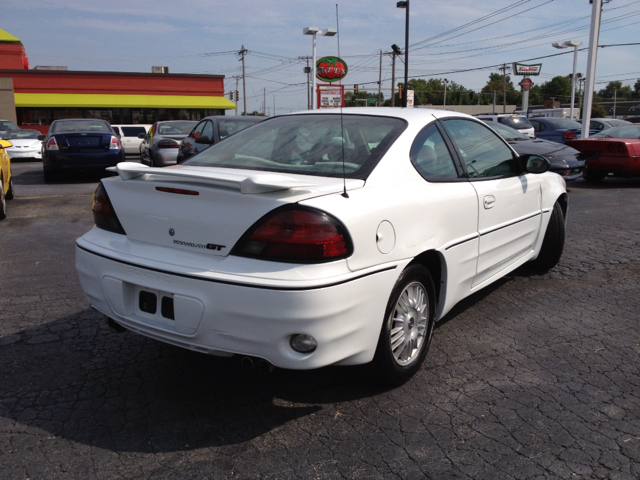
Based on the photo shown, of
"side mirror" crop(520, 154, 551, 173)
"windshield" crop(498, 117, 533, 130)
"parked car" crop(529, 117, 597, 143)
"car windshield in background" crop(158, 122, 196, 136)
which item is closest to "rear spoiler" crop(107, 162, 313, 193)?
"side mirror" crop(520, 154, 551, 173)

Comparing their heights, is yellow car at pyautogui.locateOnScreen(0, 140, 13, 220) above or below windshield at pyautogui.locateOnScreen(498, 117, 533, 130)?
below

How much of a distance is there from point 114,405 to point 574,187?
11.7 meters

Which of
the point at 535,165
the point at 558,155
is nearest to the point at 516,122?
the point at 558,155

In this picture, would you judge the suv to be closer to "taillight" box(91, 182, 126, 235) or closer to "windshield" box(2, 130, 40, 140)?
"windshield" box(2, 130, 40, 140)

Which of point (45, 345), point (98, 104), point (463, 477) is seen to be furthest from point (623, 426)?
point (98, 104)

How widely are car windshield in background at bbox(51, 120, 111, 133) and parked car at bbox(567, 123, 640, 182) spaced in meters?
10.4

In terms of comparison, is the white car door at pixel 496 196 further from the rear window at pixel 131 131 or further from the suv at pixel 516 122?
the rear window at pixel 131 131

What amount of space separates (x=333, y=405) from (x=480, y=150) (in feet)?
7.12

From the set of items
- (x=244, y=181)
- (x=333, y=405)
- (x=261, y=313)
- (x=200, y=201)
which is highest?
(x=244, y=181)

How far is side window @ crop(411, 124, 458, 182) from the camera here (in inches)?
134

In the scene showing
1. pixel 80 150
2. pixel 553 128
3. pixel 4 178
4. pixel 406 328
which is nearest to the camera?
pixel 406 328

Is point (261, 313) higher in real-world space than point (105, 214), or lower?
lower

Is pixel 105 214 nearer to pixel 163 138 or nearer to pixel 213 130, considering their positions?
pixel 213 130

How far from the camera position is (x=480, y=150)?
4.15 meters
